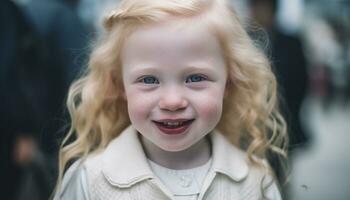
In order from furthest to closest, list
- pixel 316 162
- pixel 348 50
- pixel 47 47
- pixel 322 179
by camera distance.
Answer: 1. pixel 348 50
2. pixel 316 162
3. pixel 322 179
4. pixel 47 47

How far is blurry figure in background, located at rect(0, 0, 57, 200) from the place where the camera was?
3.70 metres

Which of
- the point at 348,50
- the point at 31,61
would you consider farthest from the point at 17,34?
the point at 348,50

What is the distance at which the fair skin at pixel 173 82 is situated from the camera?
1919 mm

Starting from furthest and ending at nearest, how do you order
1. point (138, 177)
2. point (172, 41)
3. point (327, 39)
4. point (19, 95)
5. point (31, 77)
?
point (327, 39)
point (31, 77)
point (19, 95)
point (138, 177)
point (172, 41)

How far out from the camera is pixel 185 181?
80.7 inches

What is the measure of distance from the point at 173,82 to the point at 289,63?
8.25 feet

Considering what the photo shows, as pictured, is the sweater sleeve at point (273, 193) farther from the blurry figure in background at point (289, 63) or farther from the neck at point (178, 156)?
the blurry figure in background at point (289, 63)

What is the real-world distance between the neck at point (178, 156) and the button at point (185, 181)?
4 cm

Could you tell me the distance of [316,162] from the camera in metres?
7.96

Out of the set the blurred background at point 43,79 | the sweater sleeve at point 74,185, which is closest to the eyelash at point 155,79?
the sweater sleeve at point 74,185

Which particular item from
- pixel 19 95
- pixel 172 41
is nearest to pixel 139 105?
pixel 172 41

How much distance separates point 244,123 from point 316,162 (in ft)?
19.2

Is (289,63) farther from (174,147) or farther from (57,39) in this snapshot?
(174,147)

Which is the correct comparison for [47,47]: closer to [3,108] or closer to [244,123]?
[3,108]
